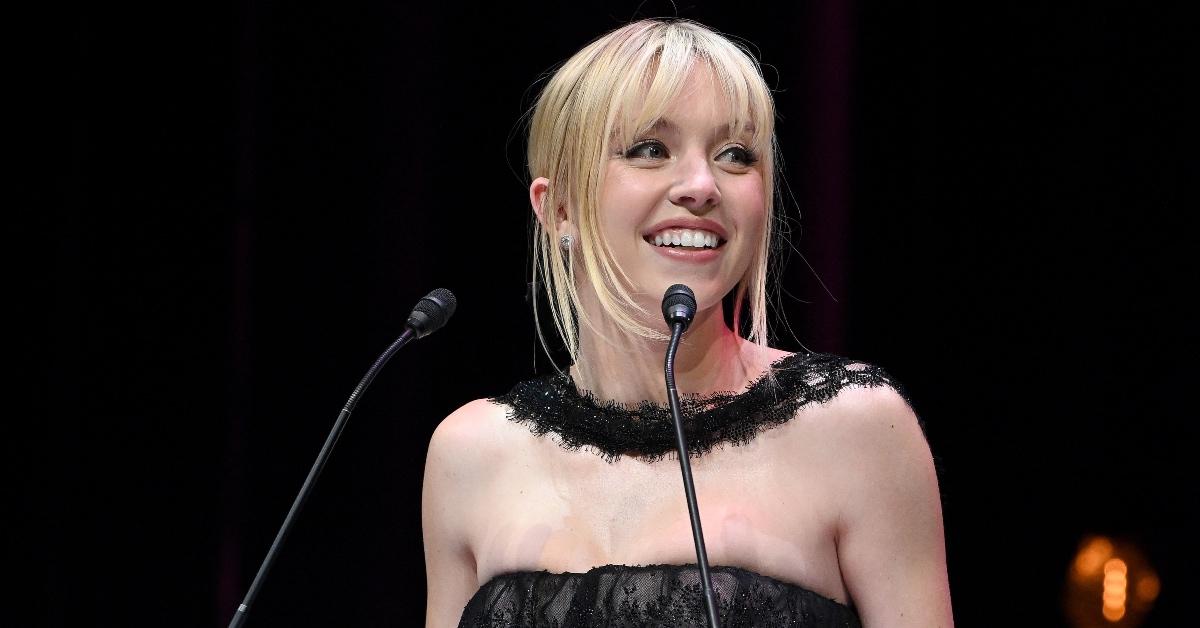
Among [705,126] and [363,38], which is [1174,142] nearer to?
[705,126]

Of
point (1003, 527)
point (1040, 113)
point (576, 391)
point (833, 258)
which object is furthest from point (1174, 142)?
A: point (576, 391)

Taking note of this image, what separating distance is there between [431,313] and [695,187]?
1.26 ft

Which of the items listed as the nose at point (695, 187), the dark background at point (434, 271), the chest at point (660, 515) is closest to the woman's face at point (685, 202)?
the nose at point (695, 187)

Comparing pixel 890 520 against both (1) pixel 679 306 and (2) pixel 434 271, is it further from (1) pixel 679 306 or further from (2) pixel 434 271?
(2) pixel 434 271

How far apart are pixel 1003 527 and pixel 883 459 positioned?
102 centimetres

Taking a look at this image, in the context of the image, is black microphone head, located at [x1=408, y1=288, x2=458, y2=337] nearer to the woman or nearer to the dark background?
the woman

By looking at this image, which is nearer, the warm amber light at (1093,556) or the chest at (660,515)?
the chest at (660,515)

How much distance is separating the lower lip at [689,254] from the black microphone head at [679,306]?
0.25 metres

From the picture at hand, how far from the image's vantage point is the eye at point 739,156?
1679mm

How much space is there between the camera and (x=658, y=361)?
5.74 feet

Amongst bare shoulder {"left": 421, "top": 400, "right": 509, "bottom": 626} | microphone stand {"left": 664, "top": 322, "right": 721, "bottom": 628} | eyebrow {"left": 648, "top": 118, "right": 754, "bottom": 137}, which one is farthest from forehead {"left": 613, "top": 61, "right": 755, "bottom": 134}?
bare shoulder {"left": 421, "top": 400, "right": 509, "bottom": 626}

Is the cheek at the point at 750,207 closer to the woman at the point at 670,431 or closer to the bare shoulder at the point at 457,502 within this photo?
the woman at the point at 670,431

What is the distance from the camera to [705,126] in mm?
1658

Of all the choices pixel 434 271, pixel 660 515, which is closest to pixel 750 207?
pixel 660 515
